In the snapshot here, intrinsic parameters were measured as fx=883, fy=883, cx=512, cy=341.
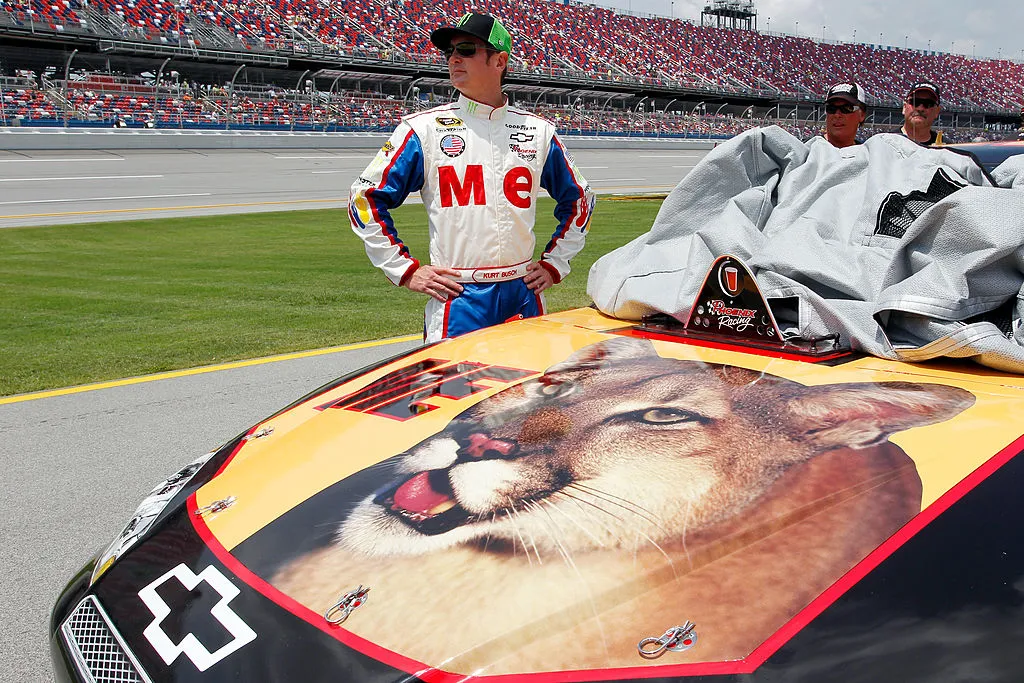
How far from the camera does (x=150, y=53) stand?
36594mm

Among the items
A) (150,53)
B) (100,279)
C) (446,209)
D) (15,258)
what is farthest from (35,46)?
(446,209)

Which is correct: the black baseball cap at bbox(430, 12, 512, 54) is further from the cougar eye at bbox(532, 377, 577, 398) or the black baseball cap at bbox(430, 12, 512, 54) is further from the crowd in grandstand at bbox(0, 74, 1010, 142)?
the crowd in grandstand at bbox(0, 74, 1010, 142)

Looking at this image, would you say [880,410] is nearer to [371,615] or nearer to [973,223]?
[973,223]

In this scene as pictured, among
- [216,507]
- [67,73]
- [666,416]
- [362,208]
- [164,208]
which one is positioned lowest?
[164,208]

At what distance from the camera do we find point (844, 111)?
463cm

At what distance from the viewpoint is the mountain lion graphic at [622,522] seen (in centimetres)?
124

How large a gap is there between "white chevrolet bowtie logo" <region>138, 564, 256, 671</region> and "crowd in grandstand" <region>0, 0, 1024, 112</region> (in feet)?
110

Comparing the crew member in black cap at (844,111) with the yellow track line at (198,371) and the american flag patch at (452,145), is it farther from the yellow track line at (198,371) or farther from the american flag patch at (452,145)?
the yellow track line at (198,371)

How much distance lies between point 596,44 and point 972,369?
54.8 m

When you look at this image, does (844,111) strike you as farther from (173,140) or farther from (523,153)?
(173,140)

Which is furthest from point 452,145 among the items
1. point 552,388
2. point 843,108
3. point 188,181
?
point 188,181

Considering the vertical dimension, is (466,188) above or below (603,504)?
above

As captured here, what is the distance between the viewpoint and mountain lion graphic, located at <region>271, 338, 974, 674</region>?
1.24 m

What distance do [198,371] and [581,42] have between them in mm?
50943
